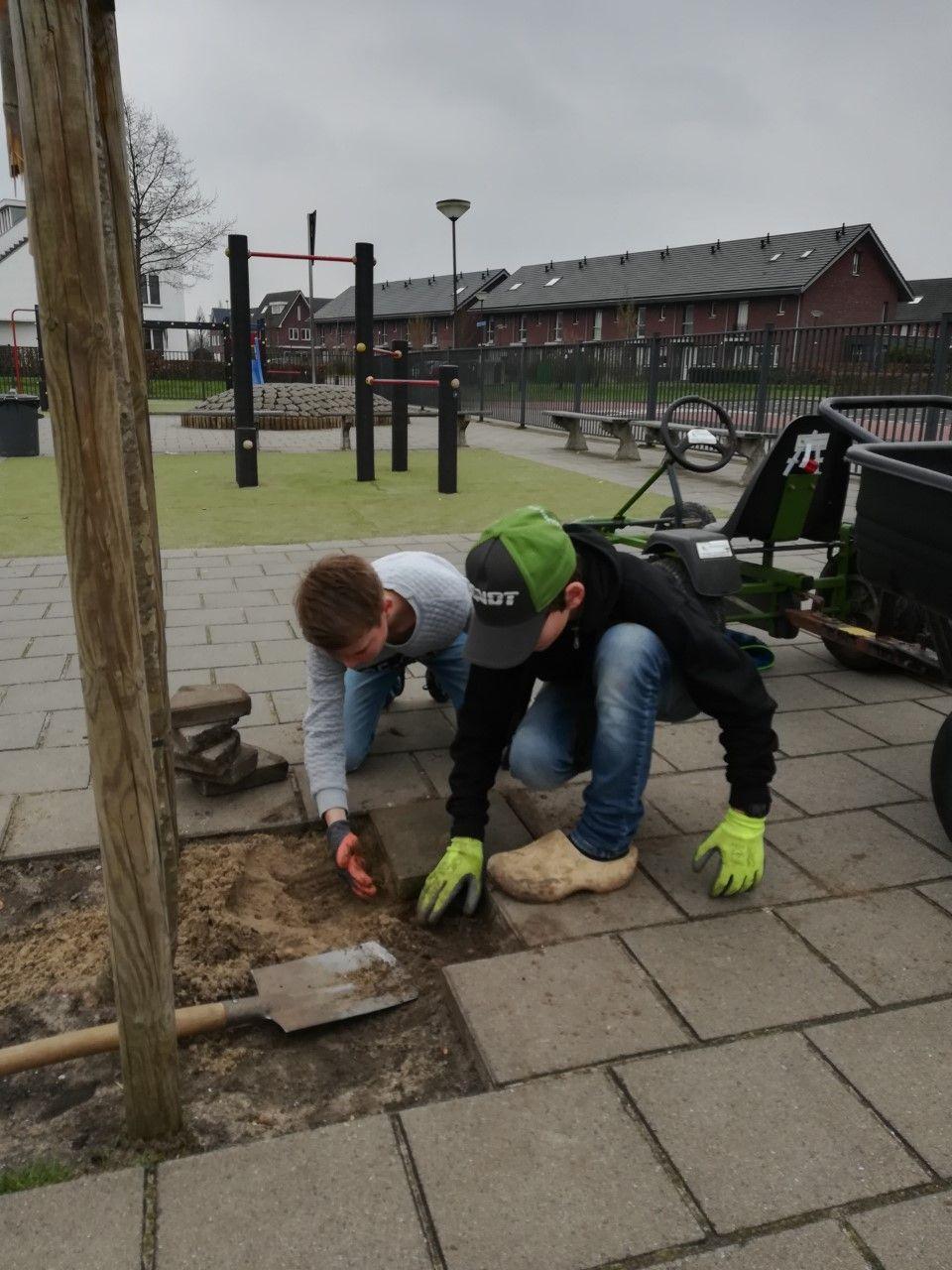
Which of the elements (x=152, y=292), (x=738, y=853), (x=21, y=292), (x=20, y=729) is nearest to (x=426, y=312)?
(x=152, y=292)

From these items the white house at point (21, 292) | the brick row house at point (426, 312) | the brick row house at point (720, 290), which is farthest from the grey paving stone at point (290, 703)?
the brick row house at point (426, 312)

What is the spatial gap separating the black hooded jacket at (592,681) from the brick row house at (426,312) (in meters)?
57.1

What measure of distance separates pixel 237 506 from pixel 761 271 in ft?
140

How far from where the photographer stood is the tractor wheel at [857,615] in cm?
440

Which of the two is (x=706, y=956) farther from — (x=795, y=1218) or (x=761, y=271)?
(x=761, y=271)

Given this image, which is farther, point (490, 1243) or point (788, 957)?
point (788, 957)

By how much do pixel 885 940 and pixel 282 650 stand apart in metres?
3.11

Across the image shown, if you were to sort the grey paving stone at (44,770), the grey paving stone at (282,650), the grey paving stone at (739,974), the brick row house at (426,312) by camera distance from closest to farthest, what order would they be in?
the grey paving stone at (739,974) → the grey paving stone at (44,770) → the grey paving stone at (282,650) → the brick row house at (426,312)

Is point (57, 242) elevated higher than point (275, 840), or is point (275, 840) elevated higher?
point (57, 242)

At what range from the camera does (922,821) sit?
10.2ft

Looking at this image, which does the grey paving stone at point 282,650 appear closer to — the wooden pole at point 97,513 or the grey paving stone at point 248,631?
the grey paving stone at point 248,631

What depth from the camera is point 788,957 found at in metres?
2.38

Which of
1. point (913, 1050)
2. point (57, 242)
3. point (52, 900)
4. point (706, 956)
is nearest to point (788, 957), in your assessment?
point (706, 956)

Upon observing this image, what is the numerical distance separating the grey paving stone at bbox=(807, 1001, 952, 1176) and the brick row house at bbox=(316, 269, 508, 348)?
57884 mm
